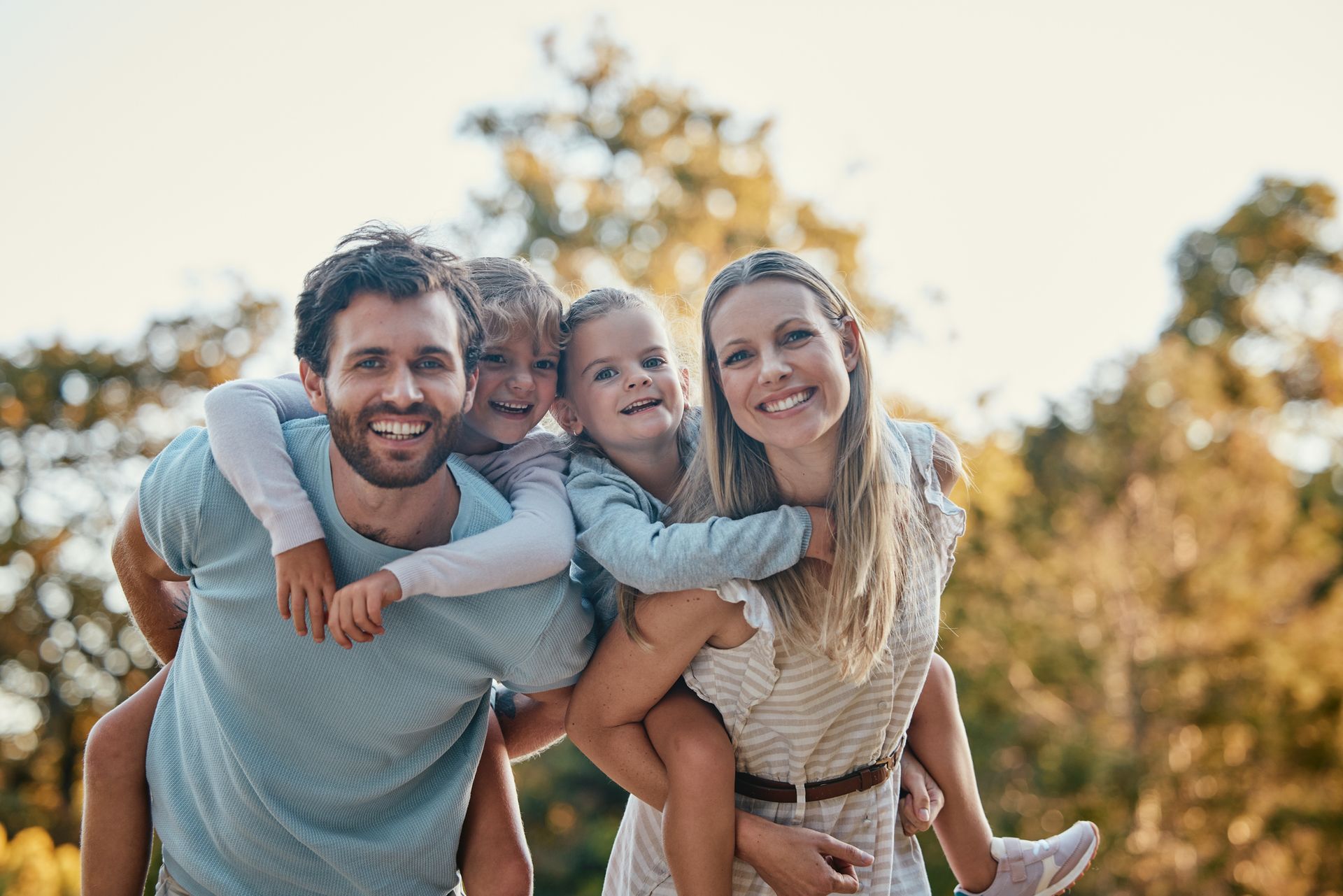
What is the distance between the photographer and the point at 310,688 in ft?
7.23

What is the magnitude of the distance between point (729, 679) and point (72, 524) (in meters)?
11.9

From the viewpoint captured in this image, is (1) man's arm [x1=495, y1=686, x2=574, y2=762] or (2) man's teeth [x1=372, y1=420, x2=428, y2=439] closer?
(2) man's teeth [x1=372, y1=420, x2=428, y2=439]

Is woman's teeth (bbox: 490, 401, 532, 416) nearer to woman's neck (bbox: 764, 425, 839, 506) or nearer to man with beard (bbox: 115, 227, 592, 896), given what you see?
man with beard (bbox: 115, 227, 592, 896)

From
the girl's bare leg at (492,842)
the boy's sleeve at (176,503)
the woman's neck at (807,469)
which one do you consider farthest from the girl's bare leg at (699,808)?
the boy's sleeve at (176,503)

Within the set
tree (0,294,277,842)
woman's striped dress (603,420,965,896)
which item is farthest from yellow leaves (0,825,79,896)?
tree (0,294,277,842)

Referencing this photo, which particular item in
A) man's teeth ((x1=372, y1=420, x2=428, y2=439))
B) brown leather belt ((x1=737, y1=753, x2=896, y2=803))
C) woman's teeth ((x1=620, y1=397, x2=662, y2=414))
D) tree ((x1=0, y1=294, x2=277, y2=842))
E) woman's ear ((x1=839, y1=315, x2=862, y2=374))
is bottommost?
tree ((x1=0, y1=294, x2=277, y2=842))

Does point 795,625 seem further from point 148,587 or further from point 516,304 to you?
point 148,587

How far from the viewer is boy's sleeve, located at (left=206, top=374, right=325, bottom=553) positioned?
6.82 feet

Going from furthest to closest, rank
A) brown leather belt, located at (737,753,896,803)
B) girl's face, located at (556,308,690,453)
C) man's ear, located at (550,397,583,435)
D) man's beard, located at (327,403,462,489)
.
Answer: man's ear, located at (550,397,583,435) < girl's face, located at (556,308,690,453) < brown leather belt, located at (737,753,896,803) < man's beard, located at (327,403,462,489)

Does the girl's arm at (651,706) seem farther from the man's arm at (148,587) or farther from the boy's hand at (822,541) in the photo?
the man's arm at (148,587)

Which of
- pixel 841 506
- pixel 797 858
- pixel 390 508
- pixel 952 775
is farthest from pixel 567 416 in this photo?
pixel 952 775

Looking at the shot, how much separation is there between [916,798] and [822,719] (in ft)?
1.26

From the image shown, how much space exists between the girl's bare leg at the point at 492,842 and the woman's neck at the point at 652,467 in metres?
0.72

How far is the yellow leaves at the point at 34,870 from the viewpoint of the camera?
13.9 feet
